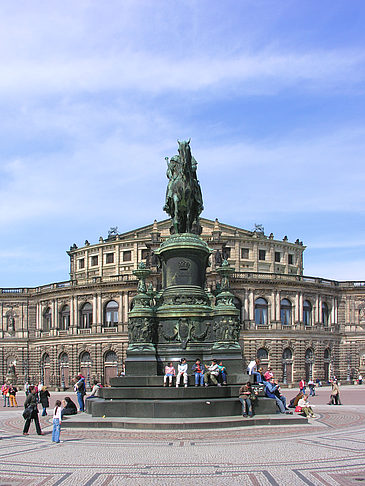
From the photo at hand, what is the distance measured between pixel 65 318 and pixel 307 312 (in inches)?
1223

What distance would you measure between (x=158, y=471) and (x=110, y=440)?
4.21m

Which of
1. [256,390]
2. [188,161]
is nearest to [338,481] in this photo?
[256,390]

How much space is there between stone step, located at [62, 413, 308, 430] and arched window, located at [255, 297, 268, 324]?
56.7 m

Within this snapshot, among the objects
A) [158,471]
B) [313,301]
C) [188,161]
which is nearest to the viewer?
[158,471]

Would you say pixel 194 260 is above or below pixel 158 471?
above

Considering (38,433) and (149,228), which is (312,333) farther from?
(38,433)

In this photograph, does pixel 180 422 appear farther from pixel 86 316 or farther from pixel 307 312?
pixel 86 316

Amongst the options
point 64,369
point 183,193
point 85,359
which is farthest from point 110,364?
point 183,193

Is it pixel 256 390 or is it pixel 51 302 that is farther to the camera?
pixel 51 302

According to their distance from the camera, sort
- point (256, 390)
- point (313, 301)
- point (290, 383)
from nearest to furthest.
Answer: point (256, 390)
point (290, 383)
point (313, 301)

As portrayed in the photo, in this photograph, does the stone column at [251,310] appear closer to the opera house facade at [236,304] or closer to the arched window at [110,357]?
the opera house facade at [236,304]

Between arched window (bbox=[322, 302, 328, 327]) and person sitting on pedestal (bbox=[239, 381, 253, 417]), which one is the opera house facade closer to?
arched window (bbox=[322, 302, 328, 327])

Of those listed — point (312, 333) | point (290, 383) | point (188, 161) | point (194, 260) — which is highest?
point (188, 161)

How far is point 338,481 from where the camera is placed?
36.0 feet
